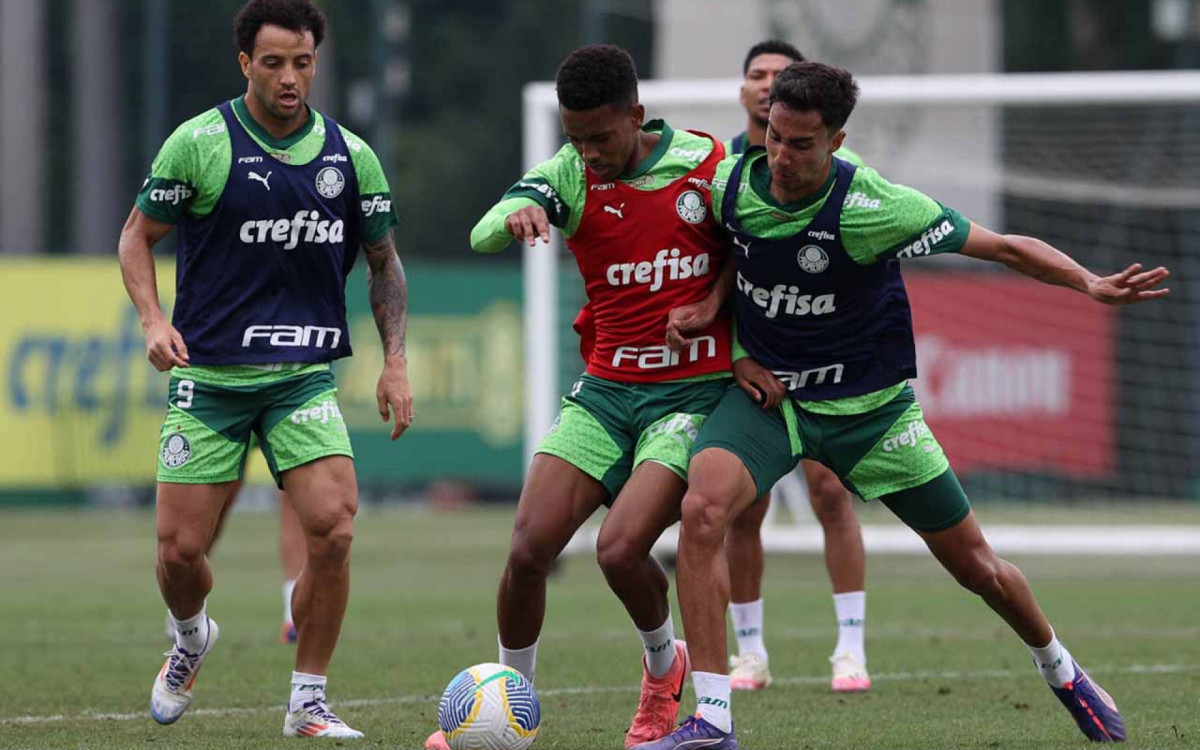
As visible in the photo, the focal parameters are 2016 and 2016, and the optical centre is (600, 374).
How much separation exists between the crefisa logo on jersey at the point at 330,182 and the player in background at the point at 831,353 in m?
1.42

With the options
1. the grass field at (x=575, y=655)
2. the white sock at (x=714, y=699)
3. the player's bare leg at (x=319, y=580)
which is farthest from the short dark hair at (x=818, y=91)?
the grass field at (x=575, y=655)

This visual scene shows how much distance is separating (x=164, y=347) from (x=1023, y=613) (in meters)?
3.04

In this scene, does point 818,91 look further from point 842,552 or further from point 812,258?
point 842,552

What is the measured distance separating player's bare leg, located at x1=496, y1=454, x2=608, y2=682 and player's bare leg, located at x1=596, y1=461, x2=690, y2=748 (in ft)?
0.39

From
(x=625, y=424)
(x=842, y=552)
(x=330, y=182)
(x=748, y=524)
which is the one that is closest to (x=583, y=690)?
(x=748, y=524)

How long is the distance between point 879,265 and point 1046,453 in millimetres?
15804

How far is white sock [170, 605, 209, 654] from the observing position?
292 inches

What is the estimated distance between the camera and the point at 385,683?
8.81 meters

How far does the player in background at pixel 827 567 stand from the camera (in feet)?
28.3

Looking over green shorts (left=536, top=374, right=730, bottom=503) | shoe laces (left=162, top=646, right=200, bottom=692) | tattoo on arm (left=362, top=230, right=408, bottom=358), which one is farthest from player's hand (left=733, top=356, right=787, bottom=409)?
shoe laces (left=162, top=646, right=200, bottom=692)

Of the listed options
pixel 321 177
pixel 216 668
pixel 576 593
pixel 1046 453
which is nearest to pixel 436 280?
pixel 1046 453

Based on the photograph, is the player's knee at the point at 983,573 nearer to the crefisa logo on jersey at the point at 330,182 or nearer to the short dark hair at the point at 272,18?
the crefisa logo on jersey at the point at 330,182

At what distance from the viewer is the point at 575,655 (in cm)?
991

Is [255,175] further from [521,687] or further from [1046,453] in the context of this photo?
[1046,453]
